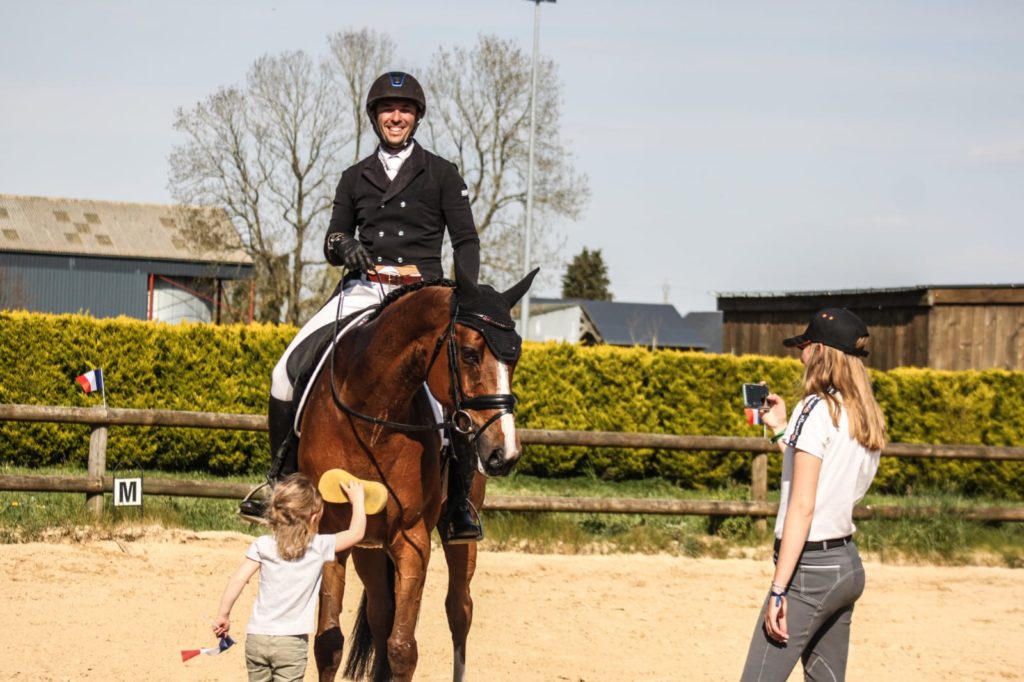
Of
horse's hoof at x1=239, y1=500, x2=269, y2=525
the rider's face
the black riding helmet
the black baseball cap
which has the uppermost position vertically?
the black riding helmet

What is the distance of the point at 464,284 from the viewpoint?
14.5ft

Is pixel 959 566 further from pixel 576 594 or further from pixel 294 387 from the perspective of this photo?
pixel 294 387

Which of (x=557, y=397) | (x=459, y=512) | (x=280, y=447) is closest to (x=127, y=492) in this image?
(x=280, y=447)

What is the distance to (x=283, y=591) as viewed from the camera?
419cm

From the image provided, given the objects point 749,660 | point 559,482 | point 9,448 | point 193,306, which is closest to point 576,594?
point 749,660

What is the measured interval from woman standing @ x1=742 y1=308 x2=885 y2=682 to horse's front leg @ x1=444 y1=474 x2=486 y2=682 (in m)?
2.25

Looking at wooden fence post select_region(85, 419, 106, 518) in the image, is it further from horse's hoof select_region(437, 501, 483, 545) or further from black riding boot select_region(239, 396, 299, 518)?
horse's hoof select_region(437, 501, 483, 545)

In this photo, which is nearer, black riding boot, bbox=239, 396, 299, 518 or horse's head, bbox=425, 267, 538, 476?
horse's head, bbox=425, 267, 538, 476

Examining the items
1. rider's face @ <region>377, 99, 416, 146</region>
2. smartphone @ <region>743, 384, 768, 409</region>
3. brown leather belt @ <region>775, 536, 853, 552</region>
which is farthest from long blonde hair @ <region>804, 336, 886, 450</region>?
rider's face @ <region>377, 99, 416, 146</region>

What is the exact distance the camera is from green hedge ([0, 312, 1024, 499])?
1467 cm

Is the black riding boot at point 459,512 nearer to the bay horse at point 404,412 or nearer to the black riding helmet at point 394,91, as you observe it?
the bay horse at point 404,412

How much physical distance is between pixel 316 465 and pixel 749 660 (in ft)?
6.67

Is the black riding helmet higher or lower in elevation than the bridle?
higher

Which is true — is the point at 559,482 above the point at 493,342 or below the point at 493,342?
below
